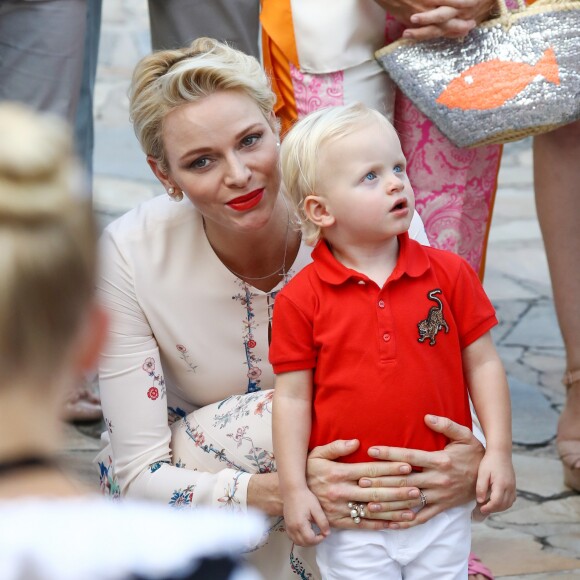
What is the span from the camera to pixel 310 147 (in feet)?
6.94

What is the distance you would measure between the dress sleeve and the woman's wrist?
7cm

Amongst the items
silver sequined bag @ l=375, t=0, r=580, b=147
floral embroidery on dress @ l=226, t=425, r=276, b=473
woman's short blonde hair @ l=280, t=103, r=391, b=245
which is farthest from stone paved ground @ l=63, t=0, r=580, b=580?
silver sequined bag @ l=375, t=0, r=580, b=147

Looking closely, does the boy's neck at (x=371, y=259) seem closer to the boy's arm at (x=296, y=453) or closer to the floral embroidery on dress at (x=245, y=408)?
the boy's arm at (x=296, y=453)

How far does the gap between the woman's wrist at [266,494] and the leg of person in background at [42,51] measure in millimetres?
1235

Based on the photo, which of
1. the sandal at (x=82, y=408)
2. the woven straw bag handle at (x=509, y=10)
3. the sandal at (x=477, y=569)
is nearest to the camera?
the sandal at (x=477, y=569)

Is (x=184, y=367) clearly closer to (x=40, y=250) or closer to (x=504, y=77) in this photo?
(x=504, y=77)

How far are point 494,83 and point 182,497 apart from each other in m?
1.10

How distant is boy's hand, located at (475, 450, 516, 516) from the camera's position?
2.14 m

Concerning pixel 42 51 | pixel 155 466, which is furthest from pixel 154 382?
pixel 42 51

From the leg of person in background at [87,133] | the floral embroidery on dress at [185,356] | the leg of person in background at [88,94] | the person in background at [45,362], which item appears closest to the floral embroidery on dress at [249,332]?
the floral embroidery on dress at [185,356]

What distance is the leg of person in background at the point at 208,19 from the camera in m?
3.17

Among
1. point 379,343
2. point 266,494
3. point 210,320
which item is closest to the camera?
point 379,343

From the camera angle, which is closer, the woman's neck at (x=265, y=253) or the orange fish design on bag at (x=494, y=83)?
the woman's neck at (x=265, y=253)

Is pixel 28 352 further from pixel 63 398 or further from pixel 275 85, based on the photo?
pixel 275 85
